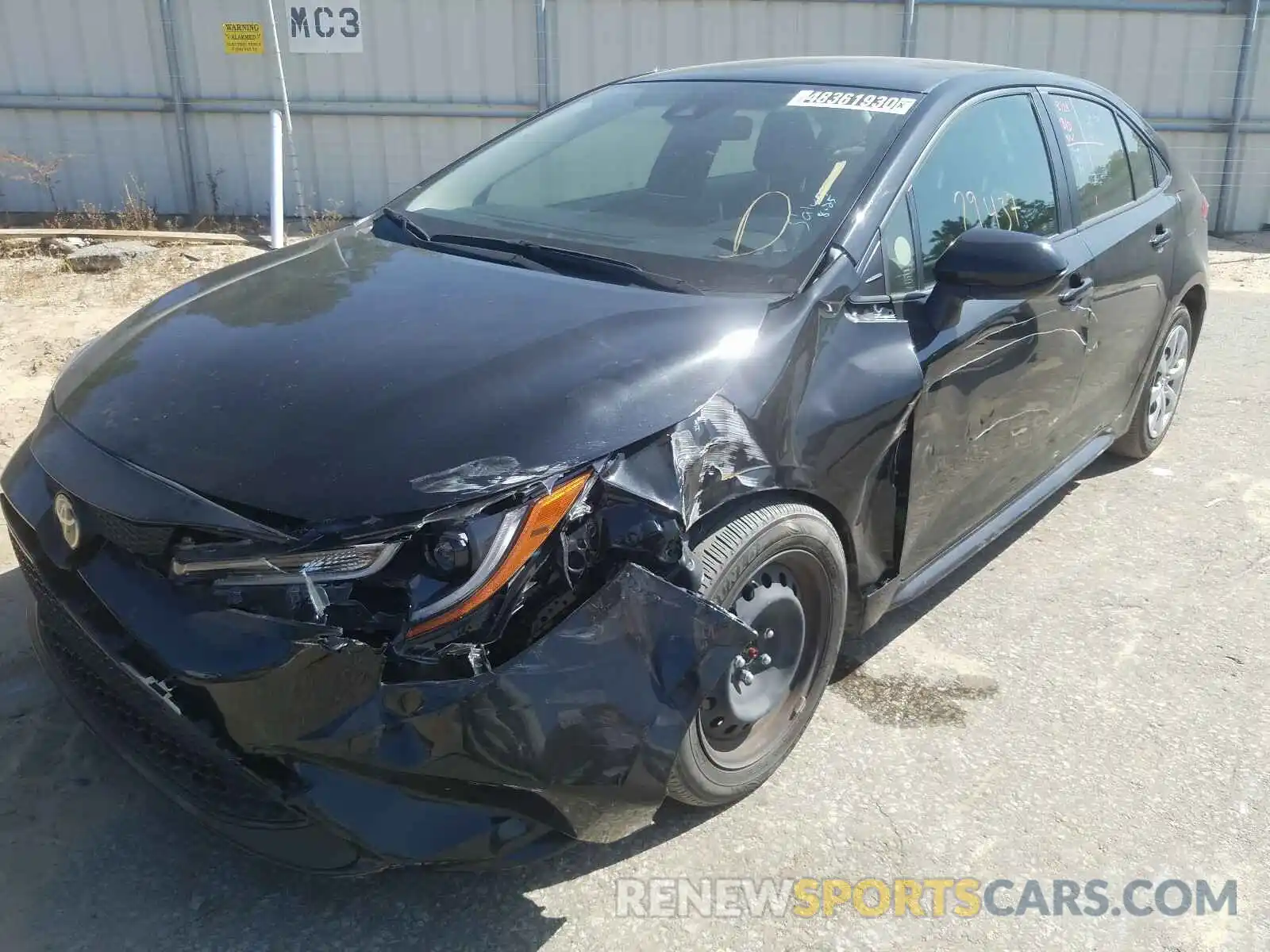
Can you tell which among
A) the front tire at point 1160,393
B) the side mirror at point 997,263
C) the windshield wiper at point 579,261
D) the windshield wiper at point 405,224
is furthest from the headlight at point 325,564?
the front tire at point 1160,393

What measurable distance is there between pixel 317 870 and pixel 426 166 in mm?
9245

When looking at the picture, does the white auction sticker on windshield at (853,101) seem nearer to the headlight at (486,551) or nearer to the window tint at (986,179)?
the window tint at (986,179)

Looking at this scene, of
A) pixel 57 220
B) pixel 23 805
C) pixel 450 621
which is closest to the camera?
pixel 450 621

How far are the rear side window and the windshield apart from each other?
98cm

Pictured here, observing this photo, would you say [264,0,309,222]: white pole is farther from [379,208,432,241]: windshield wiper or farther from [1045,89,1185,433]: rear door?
[1045,89,1185,433]: rear door

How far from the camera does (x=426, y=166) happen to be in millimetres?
10375

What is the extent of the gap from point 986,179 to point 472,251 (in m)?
1.57

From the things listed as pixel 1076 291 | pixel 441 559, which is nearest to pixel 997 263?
pixel 1076 291

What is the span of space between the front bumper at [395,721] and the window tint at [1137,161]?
10.4ft

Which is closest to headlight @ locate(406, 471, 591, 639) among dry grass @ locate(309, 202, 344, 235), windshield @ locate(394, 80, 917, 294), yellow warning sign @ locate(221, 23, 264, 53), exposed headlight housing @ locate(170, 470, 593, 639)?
exposed headlight housing @ locate(170, 470, 593, 639)

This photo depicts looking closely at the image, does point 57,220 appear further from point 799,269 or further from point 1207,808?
point 1207,808

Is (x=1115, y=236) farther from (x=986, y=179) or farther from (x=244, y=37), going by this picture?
(x=244, y=37)

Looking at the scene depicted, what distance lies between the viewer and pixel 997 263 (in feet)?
8.96

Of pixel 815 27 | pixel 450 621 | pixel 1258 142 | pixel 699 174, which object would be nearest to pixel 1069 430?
pixel 699 174
